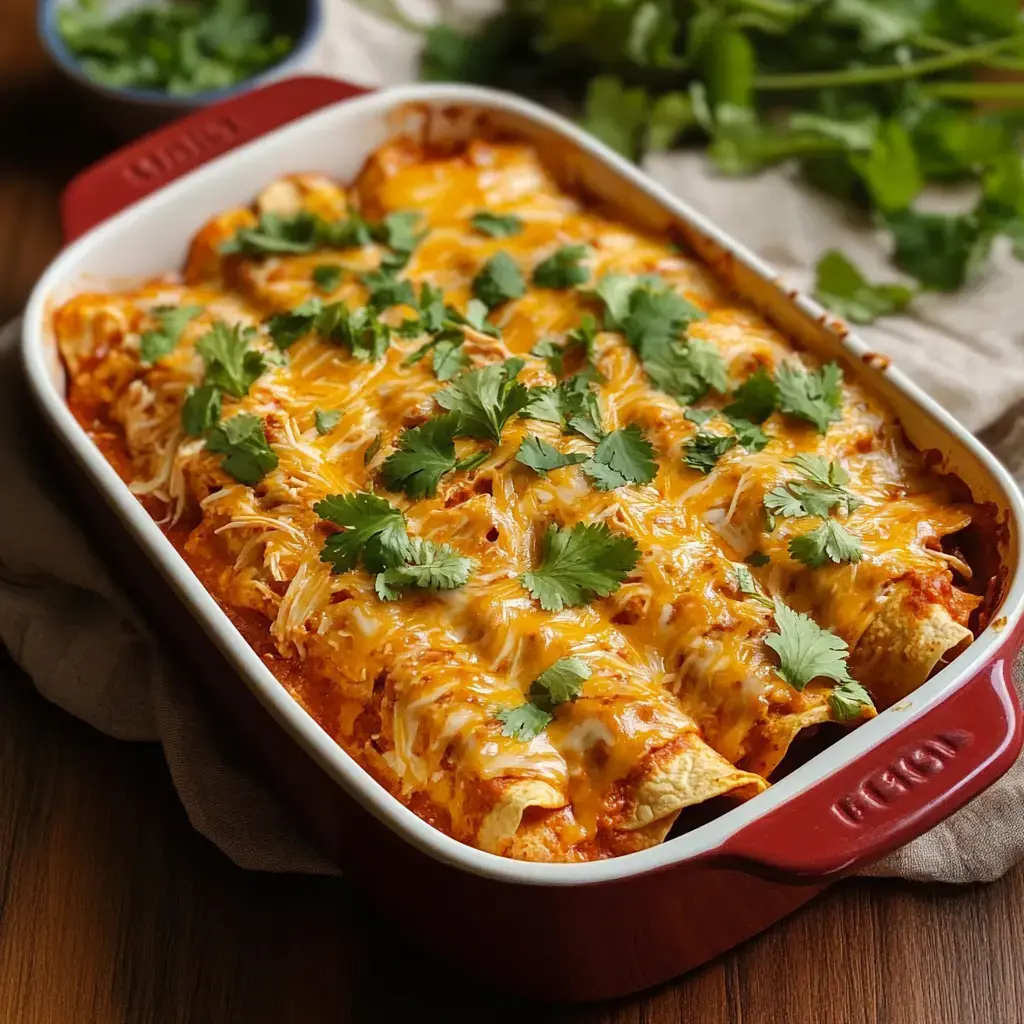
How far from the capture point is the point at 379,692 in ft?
5.82

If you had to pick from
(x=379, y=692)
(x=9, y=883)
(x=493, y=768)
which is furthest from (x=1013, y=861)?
(x=9, y=883)

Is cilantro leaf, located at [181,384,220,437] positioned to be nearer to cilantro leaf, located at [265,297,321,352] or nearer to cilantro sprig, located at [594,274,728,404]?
cilantro leaf, located at [265,297,321,352]

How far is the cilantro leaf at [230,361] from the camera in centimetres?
213

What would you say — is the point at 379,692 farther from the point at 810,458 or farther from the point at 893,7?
the point at 893,7

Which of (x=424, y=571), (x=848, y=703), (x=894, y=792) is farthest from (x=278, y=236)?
(x=894, y=792)

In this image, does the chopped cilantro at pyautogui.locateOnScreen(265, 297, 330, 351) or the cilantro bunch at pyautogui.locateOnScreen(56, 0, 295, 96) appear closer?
the chopped cilantro at pyautogui.locateOnScreen(265, 297, 330, 351)

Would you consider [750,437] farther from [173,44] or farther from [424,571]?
[173,44]

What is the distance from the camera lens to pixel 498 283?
227 cm

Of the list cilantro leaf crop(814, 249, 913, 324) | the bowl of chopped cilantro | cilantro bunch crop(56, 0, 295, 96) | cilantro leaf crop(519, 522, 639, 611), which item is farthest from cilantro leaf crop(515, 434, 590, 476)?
cilantro bunch crop(56, 0, 295, 96)

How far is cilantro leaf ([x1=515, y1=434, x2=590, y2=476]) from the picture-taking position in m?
1.94

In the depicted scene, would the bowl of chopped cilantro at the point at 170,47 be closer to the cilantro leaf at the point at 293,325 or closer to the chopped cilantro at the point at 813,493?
the cilantro leaf at the point at 293,325

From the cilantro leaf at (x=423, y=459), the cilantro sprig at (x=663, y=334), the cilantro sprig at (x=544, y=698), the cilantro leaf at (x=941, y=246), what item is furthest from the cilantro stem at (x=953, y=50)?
the cilantro sprig at (x=544, y=698)

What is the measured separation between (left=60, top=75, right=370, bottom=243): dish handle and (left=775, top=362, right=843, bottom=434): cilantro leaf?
3.68 ft

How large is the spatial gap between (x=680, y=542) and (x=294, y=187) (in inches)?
45.0
